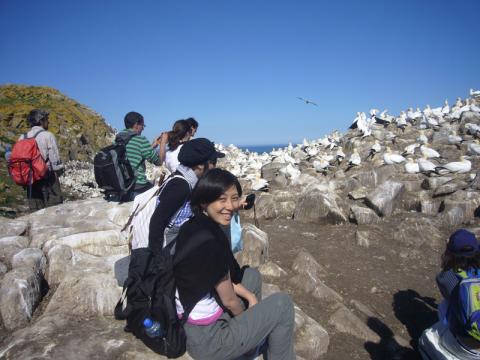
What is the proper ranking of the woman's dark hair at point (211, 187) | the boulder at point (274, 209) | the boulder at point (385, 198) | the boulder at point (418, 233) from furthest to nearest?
the boulder at point (274, 209)
the boulder at point (385, 198)
the boulder at point (418, 233)
the woman's dark hair at point (211, 187)

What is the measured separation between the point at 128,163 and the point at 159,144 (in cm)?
73

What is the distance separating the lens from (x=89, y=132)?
52.7 feet

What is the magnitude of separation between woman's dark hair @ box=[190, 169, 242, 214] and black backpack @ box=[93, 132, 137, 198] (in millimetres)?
2816

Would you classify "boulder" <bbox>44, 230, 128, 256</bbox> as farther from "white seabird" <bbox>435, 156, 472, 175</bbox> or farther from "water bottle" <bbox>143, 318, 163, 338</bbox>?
"white seabird" <bbox>435, 156, 472, 175</bbox>

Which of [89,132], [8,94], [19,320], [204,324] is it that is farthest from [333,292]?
[8,94]

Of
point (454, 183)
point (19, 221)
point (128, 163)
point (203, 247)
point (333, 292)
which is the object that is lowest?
point (333, 292)

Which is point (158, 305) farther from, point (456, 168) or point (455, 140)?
point (455, 140)

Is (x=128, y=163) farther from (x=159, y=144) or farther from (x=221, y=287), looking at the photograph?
(x=221, y=287)

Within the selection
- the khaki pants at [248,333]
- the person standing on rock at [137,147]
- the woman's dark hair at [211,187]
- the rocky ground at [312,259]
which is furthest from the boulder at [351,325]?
the person standing on rock at [137,147]

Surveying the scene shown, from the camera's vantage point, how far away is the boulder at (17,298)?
11.6ft

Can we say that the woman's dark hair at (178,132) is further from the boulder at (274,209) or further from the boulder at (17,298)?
the boulder at (274,209)

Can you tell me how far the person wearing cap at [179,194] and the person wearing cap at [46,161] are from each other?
3779mm

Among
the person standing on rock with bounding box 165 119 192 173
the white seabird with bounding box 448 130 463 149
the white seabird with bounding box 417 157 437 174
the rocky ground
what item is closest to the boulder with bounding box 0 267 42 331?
the rocky ground

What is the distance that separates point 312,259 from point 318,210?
2.36 metres
